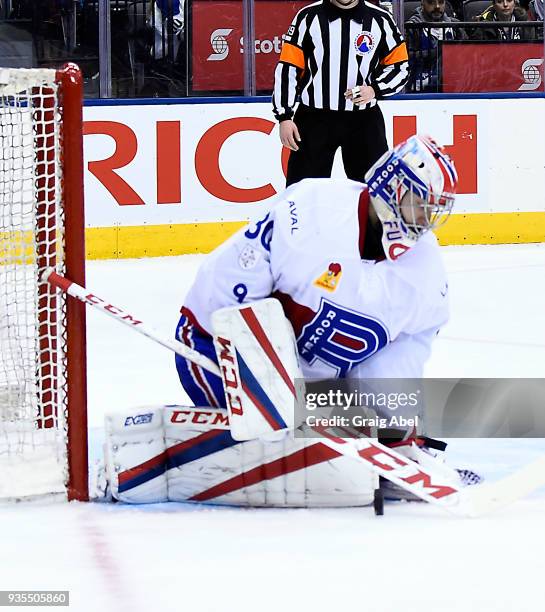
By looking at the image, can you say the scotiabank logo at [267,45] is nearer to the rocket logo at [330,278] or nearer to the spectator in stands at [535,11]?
the spectator in stands at [535,11]

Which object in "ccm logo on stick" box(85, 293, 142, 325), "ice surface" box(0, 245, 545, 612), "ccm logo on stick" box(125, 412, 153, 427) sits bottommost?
"ice surface" box(0, 245, 545, 612)

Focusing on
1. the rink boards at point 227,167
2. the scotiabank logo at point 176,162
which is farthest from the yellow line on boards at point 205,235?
the scotiabank logo at point 176,162

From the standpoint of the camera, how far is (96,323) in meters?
4.69

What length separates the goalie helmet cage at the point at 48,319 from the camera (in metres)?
2.53

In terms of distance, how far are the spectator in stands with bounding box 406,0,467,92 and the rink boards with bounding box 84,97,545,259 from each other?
0.47ft

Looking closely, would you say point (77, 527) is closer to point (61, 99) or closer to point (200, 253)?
point (61, 99)

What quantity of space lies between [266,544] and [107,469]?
430 mm

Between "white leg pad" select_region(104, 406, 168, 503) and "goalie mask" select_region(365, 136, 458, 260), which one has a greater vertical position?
"goalie mask" select_region(365, 136, 458, 260)

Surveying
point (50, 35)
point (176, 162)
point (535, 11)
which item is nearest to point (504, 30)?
point (535, 11)

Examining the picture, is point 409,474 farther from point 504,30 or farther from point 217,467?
point 504,30

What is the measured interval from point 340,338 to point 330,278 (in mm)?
127

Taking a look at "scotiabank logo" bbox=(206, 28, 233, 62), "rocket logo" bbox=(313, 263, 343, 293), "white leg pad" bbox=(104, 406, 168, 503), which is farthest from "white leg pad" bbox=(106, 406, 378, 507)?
"scotiabank logo" bbox=(206, 28, 233, 62)

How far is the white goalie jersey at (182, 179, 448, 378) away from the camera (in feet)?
8.00

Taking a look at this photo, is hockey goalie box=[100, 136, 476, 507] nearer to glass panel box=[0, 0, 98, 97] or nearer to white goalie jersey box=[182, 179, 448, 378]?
white goalie jersey box=[182, 179, 448, 378]
